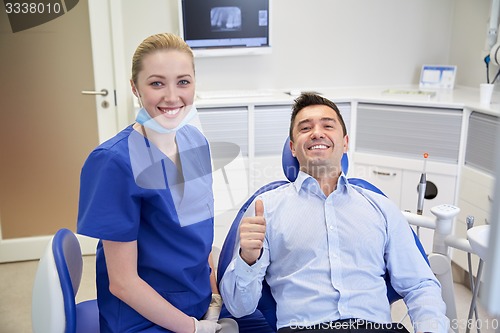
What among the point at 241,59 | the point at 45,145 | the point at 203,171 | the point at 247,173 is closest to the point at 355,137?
the point at 247,173

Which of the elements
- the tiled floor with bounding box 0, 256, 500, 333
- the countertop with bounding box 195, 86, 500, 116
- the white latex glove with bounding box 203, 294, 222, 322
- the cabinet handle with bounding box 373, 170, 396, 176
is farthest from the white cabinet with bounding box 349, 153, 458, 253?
the white latex glove with bounding box 203, 294, 222, 322

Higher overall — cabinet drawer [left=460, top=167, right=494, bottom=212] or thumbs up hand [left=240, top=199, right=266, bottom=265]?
thumbs up hand [left=240, top=199, right=266, bottom=265]

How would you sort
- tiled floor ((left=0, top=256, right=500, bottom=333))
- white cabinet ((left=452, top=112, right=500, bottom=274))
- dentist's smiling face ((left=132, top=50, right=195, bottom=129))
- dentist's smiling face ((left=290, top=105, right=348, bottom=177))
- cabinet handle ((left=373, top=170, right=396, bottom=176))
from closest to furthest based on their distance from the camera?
dentist's smiling face ((left=132, top=50, right=195, bottom=129)), dentist's smiling face ((left=290, top=105, right=348, bottom=177)), tiled floor ((left=0, top=256, right=500, bottom=333)), white cabinet ((left=452, top=112, right=500, bottom=274)), cabinet handle ((left=373, top=170, right=396, bottom=176))

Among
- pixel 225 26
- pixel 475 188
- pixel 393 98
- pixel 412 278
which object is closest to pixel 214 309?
pixel 412 278

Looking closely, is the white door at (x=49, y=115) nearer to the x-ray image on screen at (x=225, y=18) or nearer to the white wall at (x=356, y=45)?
the white wall at (x=356, y=45)

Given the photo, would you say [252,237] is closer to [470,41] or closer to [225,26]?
[225,26]

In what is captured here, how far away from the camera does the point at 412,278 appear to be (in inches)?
58.8

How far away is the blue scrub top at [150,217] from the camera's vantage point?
3.97 ft

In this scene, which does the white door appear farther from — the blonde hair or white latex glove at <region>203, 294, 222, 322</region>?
white latex glove at <region>203, 294, 222, 322</region>

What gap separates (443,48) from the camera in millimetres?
3549

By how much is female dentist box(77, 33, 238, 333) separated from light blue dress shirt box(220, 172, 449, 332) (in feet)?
0.48

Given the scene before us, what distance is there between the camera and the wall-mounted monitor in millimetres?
3018

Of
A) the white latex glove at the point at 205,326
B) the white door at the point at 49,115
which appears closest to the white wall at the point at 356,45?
the white door at the point at 49,115

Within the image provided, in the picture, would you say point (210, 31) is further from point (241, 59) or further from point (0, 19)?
point (0, 19)
